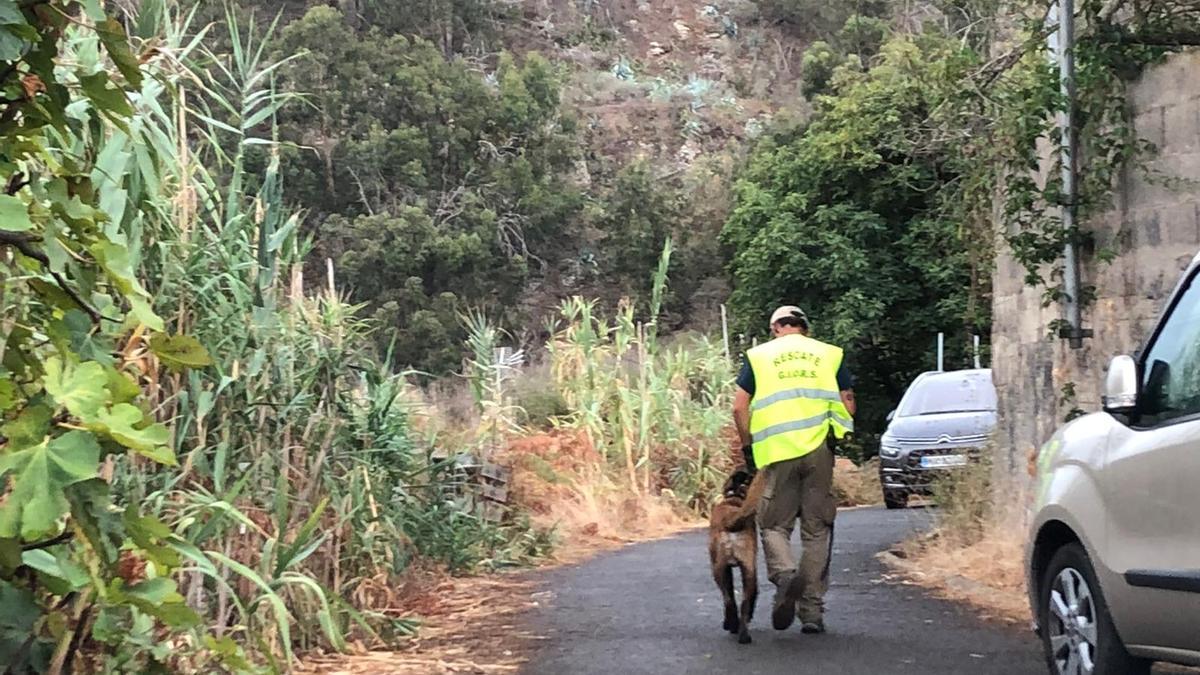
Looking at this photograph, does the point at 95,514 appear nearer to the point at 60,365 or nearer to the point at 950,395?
the point at 60,365

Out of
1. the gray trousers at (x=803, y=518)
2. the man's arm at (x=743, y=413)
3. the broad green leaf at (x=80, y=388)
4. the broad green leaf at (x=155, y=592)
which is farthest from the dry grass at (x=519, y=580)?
the broad green leaf at (x=80, y=388)

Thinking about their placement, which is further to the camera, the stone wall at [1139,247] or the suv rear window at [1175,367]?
the stone wall at [1139,247]

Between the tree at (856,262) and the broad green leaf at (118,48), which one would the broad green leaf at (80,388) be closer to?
the broad green leaf at (118,48)

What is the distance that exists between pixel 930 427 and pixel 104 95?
15255mm

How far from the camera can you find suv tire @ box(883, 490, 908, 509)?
58.5 ft

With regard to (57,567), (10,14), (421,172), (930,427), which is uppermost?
(421,172)

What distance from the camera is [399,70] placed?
34281mm

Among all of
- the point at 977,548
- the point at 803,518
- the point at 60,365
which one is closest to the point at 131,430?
the point at 60,365

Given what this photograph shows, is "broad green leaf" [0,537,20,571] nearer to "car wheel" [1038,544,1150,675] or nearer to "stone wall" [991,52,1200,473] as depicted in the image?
"car wheel" [1038,544,1150,675]

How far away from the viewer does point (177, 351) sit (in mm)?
3318

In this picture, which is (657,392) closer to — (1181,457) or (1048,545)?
(1048,545)

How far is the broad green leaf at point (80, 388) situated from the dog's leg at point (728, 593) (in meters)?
5.24

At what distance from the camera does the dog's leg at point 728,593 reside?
7.71m

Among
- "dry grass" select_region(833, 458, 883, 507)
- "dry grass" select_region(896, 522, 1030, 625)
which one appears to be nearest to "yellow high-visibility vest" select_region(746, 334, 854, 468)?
"dry grass" select_region(896, 522, 1030, 625)
